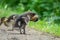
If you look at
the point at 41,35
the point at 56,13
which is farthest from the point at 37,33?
the point at 56,13

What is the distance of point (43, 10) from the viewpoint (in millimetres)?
10570

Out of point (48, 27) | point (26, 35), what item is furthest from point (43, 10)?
point (26, 35)

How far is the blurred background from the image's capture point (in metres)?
8.23

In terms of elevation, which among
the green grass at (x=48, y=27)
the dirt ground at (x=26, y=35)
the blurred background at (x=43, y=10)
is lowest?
the dirt ground at (x=26, y=35)

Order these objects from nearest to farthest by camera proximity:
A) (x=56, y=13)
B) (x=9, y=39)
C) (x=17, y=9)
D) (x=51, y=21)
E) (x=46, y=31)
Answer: (x=9, y=39)
(x=46, y=31)
(x=51, y=21)
(x=56, y=13)
(x=17, y=9)

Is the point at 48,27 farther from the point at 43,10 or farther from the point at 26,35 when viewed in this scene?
the point at 43,10

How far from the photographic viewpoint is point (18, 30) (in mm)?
7371

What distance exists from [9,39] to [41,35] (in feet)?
2.93

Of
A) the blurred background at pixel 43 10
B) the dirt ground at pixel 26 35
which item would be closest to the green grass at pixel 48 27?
the blurred background at pixel 43 10

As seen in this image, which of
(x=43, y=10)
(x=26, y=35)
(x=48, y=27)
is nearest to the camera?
(x=26, y=35)

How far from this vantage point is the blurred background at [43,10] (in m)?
8.23

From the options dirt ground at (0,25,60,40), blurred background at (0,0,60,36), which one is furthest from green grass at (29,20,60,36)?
dirt ground at (0,25,60,40)

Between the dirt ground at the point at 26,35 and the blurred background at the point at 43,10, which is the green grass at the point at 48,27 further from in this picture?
the dirt ground at the point at 26,35

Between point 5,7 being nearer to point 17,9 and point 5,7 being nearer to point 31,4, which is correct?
point 17,9
